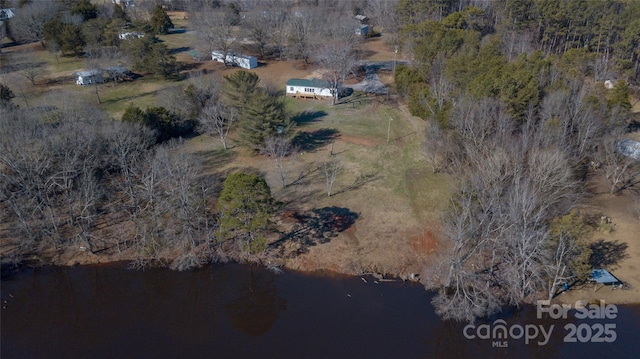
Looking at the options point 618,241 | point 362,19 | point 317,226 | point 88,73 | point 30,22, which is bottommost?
point 618,241

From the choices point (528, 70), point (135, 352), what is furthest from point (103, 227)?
point (528, 70)

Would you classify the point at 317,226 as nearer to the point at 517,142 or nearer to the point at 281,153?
the point at 281,153

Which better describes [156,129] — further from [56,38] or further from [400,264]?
[56,38]

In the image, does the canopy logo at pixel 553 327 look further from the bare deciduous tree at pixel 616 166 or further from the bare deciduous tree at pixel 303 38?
the bare deciduous tree at pixel 303 38

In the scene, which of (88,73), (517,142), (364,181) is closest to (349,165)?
(364,181)

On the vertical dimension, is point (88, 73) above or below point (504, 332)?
above

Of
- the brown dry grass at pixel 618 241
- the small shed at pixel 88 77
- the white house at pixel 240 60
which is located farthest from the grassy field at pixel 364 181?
the small shed at pixel 88 77

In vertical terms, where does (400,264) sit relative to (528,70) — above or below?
below

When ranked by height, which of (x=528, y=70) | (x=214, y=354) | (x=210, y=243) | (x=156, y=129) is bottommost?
(x=214, y=354)
